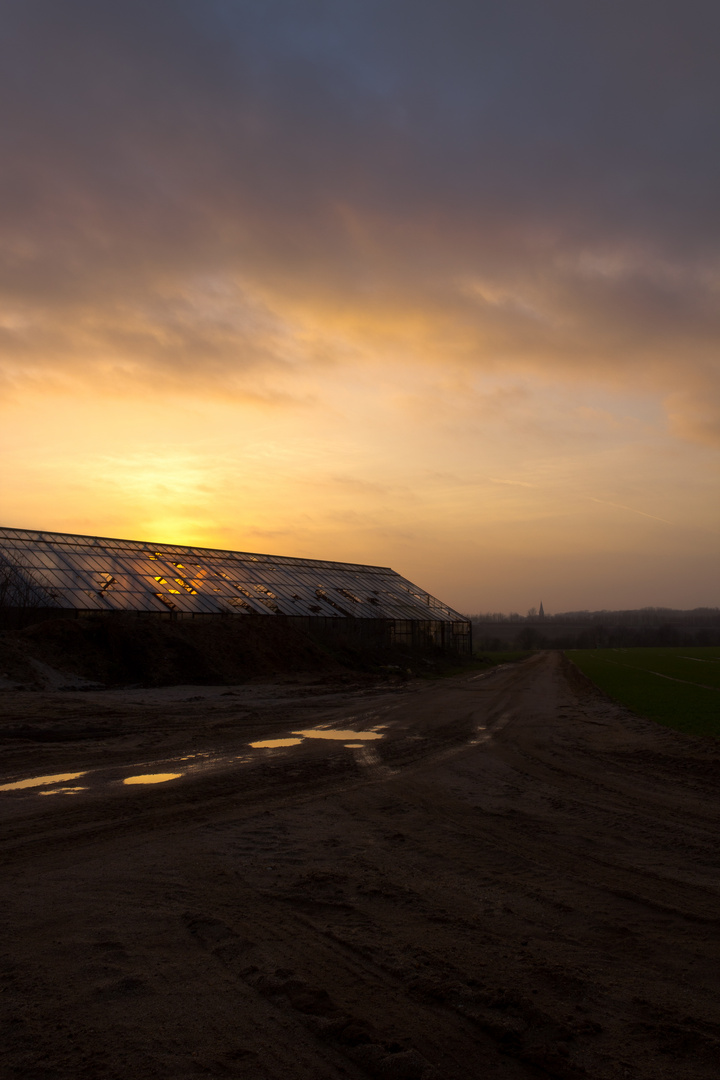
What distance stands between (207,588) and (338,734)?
106 ft

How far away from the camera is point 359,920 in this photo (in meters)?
6.04

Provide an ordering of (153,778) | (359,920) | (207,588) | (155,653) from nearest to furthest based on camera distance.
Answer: (359,920), (153,778), (155,653), (207,588)

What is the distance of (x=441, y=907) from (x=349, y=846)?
6.93ft

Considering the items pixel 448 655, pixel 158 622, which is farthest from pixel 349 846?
pixel 448 655

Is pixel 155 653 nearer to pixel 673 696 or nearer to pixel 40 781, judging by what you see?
pixel 40 781

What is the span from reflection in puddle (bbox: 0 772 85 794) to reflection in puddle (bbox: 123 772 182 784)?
104 centimetres

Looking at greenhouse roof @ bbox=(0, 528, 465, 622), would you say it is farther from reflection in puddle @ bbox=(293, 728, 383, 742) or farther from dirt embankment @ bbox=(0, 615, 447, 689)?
reflection in puddle @ bbox=(293, 728, 383, 742)

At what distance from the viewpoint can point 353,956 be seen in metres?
5.36

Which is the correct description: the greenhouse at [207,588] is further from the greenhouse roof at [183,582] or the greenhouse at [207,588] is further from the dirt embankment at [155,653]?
the dirt embankment at [155,653]

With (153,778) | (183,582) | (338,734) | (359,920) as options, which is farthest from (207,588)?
(359,920)

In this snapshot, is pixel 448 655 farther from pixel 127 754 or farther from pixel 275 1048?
pixel 275 1048

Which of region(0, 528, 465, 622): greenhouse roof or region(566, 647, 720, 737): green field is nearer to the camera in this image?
region(566, 647, 720, 737): green field

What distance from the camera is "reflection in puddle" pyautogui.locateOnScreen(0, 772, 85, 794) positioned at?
11111 mm

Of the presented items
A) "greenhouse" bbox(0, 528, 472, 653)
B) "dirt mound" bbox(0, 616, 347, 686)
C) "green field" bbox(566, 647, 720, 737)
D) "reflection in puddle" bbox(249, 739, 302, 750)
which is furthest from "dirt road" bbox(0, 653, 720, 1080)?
"greenhouse" bbox(0, 528, 472, 653)
